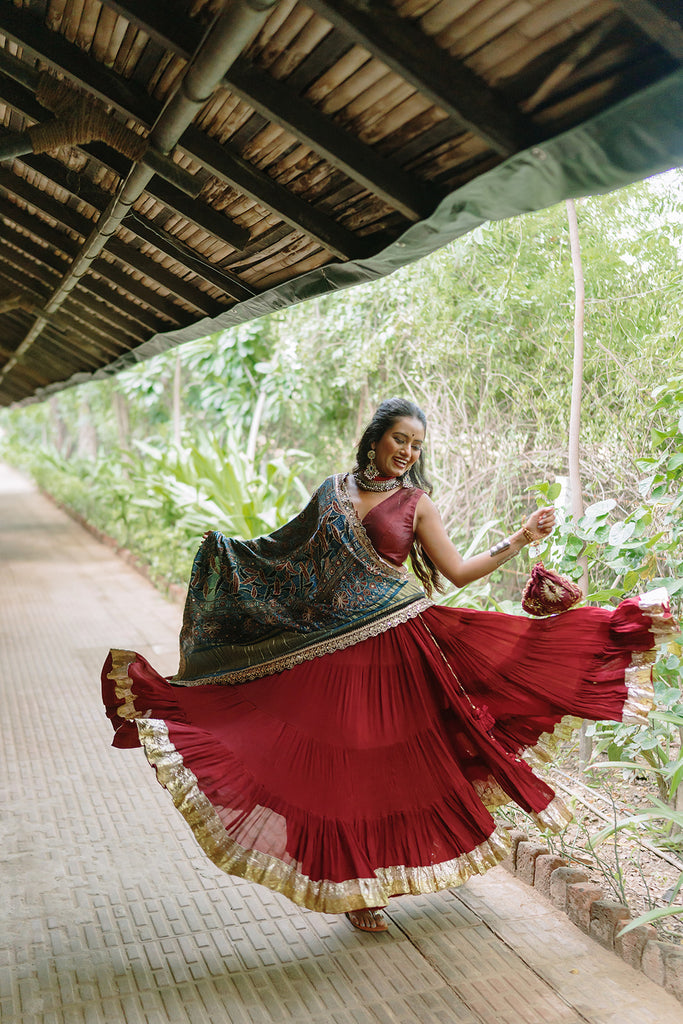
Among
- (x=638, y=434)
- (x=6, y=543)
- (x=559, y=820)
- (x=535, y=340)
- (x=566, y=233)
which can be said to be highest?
(x=566, y=233)

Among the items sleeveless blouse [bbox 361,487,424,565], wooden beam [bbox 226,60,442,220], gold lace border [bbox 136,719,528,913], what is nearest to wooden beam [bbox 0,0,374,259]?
wooden beam [bbox 226,60,442,220]

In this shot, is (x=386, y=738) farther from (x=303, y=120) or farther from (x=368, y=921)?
(x=303, y=120)

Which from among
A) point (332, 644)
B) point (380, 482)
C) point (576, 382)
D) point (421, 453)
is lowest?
point (332, 644)

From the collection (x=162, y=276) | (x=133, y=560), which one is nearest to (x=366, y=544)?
(x=162, y=276)

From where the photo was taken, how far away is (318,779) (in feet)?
8.29

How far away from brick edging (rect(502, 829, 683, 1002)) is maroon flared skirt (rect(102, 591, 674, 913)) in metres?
0.36

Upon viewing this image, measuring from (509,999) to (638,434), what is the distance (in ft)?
7.58

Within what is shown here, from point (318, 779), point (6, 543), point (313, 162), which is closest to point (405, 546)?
point (318, 779)

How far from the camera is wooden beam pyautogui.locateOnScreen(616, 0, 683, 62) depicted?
150 cm

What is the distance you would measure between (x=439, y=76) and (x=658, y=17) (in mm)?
571

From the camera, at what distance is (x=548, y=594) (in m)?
2.75

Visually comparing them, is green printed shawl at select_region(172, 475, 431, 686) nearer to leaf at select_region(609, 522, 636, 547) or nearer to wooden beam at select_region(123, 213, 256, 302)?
leaf at select_region(609, 522, 636, 547)

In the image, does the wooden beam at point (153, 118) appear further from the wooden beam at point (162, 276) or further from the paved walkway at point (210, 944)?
the paved walkway at point (210, 944)

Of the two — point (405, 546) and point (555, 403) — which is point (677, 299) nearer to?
point (555, 403)
